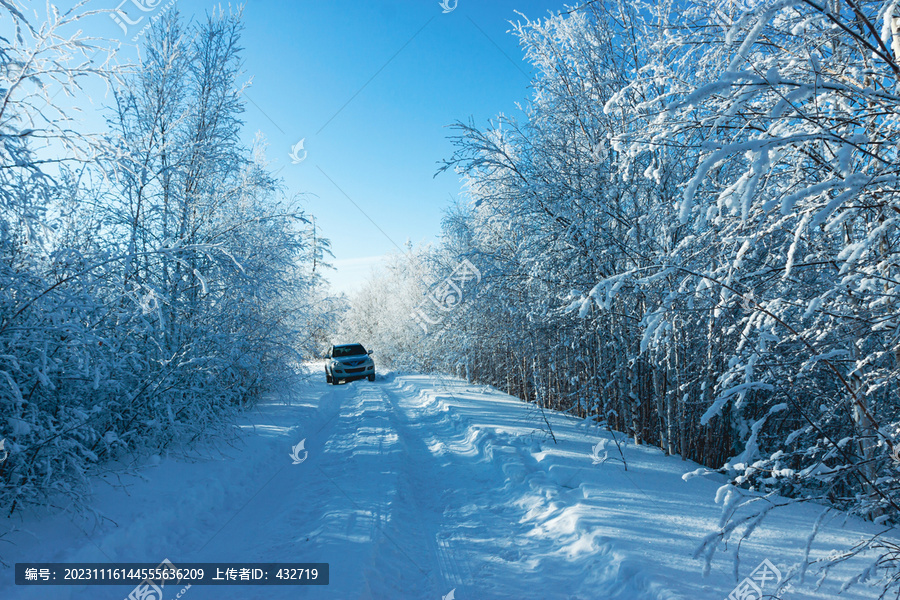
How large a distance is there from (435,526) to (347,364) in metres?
14.6

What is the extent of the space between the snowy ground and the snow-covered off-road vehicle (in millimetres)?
11287

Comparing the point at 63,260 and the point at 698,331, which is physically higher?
the point at 63,260

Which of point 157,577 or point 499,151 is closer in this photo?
point 157,577

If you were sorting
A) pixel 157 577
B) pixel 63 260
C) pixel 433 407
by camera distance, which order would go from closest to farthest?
pixel 157 577
pixel 63 260
pixel 433 407

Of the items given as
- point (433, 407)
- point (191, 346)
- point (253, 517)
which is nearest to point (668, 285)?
point (253, 517)

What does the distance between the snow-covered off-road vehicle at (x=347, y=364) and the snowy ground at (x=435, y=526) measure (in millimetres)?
11287

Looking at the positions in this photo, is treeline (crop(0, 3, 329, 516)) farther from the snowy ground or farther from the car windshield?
the car windshield

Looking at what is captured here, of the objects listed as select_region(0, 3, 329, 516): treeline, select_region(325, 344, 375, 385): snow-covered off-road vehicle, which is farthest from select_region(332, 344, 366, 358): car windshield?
select_region(0, 3, 329, 516): treeline

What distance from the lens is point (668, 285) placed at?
18.5 ft

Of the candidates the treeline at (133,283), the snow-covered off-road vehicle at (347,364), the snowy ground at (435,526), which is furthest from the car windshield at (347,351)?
the snowy ground at (435,526)

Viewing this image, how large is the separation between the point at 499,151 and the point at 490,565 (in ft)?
18.3

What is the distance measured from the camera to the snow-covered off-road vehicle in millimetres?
18078

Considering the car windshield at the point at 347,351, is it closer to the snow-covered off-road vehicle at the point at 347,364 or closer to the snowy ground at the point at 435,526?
the snow-covered off-road vehicle at the point at 347,364

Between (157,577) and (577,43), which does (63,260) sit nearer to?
(157,577)
